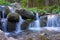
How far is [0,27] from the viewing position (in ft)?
41.9

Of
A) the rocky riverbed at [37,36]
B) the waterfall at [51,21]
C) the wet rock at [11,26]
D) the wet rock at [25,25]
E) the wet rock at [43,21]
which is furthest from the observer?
the waterfall at [51,21]

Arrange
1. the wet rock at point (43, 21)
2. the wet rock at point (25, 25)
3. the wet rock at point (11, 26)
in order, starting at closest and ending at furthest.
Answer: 1. the wet rock at point (11, 26)
2. the wet rock at point (25, 25)
3. the wet rock at point (43, 21)

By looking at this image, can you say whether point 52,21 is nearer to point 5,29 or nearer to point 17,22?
point 17,22

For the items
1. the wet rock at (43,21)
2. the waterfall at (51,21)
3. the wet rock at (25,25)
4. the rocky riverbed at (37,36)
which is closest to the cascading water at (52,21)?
the waterfall at (51,21)

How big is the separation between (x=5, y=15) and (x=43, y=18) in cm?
315

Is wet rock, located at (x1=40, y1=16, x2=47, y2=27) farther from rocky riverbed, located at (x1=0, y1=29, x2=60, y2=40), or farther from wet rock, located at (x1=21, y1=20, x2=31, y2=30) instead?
rocky riverbed, located at (x1=0, y1=29, x2=60, y2=40)

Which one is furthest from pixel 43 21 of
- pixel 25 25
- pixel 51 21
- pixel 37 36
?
pixel 37 36

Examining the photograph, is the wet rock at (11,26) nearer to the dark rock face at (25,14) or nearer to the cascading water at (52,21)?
the dark rock face at (25,14)

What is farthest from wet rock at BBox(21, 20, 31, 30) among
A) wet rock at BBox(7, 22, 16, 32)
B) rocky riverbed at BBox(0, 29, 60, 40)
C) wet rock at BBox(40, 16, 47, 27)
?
rocky riverbed at BBox(0, 29, 60, 40)

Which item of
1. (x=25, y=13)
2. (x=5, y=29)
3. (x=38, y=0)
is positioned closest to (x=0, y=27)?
(x=5, y=29)

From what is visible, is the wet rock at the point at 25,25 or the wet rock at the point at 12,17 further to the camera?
the wet rock at the point at 25,25

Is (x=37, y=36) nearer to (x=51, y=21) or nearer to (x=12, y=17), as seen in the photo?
(x=12, y=17)

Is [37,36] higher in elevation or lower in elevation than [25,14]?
lower

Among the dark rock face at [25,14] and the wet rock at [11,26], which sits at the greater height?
the dark rock face at [25,14]
